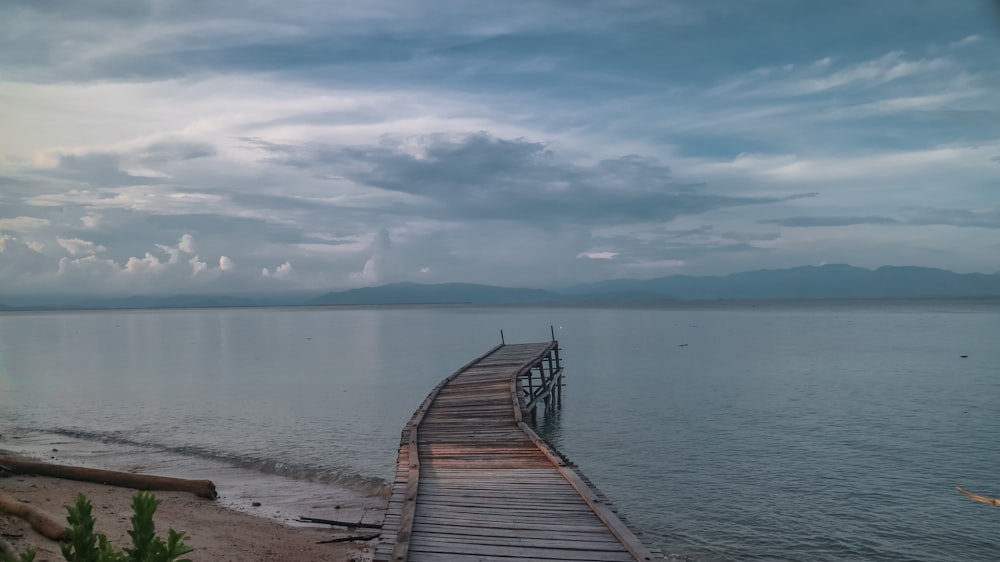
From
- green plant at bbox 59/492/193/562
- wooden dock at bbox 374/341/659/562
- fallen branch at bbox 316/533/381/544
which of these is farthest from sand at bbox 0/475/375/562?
green plant at bbox 59/492/193/562

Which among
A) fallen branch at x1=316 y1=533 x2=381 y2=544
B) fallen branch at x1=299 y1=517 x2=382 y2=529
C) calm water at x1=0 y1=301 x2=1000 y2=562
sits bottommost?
calm water at x1=0 y1=301 x2=1000 y2=562

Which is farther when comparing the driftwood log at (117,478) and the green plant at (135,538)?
the driftwood log at (117,478)

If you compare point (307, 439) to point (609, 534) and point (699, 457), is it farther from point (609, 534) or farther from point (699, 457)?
point (609, 534)

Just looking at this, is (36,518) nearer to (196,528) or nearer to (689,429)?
(196,528)

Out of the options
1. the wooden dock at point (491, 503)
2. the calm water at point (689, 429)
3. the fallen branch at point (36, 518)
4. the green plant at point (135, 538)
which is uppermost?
the green plant at point (135, 538)

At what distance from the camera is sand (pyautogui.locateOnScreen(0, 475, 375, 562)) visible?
1173 cm

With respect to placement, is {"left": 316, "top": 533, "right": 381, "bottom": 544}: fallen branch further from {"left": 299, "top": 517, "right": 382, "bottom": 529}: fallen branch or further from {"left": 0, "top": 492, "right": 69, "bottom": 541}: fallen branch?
{"left": 0, "top": 492, "right": 69, "bottom": 541}: fallen branch

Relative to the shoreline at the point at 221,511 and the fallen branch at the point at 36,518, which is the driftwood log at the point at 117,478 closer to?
the shoreline at the point at 221,511

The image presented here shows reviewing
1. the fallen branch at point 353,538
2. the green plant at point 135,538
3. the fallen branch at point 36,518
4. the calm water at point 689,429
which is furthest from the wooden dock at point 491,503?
the fallen branch at point 36,518

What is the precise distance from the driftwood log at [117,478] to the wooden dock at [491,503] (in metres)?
5.80

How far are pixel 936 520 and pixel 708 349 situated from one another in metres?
47.2

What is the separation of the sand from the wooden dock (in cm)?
254

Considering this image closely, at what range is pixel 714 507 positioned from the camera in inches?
640

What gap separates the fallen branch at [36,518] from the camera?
423 inches
